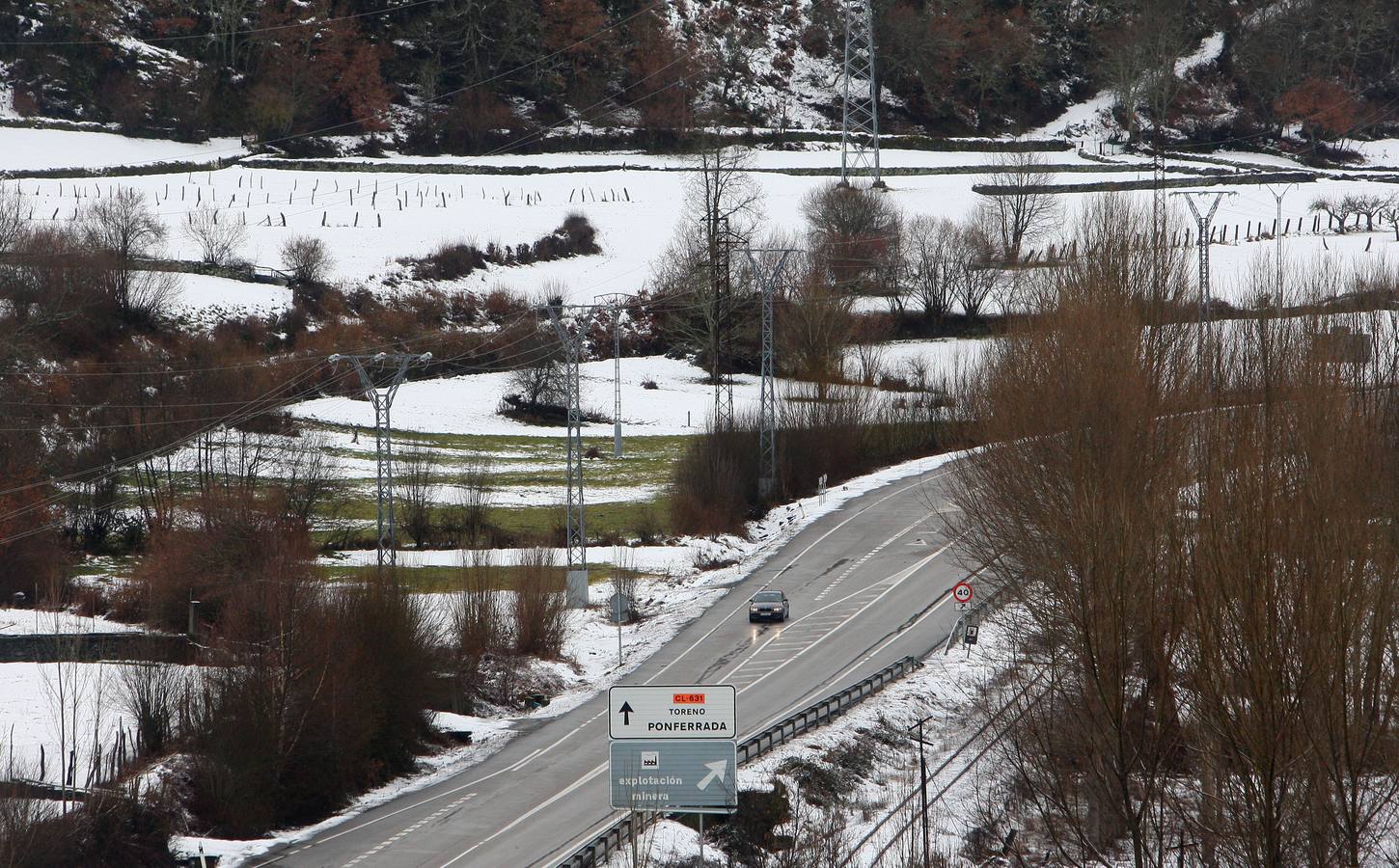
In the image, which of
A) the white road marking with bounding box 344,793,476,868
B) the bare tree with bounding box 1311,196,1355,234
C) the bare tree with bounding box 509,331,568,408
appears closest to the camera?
the white road marking with bounding box 344,793,476,868

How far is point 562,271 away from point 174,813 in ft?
216

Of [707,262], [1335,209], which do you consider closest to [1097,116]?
[1335,209]

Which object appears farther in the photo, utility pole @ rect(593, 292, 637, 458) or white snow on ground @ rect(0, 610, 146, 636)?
utility pole @ rect(593, 292, 637, 458)

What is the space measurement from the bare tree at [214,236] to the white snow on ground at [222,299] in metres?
2.49

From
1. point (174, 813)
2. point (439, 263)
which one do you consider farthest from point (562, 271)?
point (174, 813)

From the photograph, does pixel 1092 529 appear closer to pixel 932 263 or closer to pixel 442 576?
pixel 442 576

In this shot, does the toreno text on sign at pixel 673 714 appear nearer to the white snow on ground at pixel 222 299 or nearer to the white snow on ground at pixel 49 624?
the white snow on ground at pixel 49 624

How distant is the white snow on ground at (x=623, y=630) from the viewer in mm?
25312

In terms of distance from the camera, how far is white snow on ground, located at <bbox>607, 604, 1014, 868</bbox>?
21875 millimetres

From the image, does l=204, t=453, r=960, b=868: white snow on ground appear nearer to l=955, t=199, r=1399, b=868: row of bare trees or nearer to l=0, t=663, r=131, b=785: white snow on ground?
l=0, t=663, r=131, b=785: white snow on ground

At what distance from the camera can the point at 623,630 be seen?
39.2 meters

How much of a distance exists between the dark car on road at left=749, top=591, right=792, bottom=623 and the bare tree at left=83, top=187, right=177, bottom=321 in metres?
44.2

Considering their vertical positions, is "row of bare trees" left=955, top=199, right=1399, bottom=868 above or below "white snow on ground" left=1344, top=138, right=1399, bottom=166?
below

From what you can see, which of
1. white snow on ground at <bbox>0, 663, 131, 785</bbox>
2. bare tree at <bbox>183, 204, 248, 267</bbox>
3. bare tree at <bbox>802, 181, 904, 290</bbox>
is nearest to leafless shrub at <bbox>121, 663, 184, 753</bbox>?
white snow on ground at <bbox>0, 663, 131, 785</bbox>
